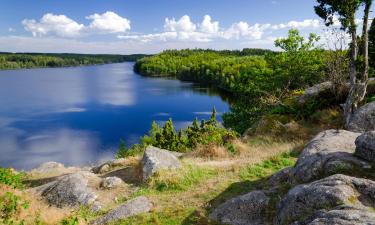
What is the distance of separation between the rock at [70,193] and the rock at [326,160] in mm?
7717

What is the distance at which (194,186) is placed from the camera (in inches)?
533

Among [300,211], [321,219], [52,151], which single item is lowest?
[52,151]

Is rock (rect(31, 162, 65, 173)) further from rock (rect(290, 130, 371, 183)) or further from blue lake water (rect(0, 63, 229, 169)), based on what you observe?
blue lake water (rect(0, 63, 229, 169))

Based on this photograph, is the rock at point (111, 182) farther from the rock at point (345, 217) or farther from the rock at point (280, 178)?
the rock at point (345, 217)

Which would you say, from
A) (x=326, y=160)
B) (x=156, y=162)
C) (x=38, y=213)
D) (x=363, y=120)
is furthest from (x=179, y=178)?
(x=363, y=120)

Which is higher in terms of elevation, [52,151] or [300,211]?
[300,211]

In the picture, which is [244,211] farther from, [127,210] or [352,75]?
[352,75]

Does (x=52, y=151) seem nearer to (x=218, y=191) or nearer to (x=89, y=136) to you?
(x=89, y=136)

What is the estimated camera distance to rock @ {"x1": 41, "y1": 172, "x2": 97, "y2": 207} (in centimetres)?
1342

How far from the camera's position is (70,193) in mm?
13812

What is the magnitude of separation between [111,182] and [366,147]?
9.85 meters

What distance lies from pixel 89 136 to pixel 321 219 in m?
59.1

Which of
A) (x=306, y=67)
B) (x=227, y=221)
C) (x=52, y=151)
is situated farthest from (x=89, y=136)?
(x=227, y=221)

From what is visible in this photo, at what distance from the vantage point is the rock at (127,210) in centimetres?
1142
